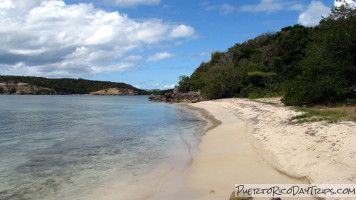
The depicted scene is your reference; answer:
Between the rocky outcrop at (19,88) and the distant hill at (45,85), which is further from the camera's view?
the distant hill at (45,85)

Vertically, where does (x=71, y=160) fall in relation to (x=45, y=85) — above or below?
below

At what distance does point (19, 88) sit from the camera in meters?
161

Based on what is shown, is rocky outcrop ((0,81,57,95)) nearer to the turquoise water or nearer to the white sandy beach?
the turquoise water

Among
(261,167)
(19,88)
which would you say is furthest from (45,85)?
(261,167)

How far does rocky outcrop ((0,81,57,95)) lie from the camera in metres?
159

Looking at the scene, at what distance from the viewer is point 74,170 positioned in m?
8.91

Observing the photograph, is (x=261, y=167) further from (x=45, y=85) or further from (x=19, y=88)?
(x=45, y=85)

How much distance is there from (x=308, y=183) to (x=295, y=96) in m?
16.6

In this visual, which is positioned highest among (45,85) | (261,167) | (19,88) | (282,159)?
(45,85)

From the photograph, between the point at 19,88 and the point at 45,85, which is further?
the point at 45,85

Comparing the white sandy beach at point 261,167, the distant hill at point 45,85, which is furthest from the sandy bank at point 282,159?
the distant hill at point 45,85

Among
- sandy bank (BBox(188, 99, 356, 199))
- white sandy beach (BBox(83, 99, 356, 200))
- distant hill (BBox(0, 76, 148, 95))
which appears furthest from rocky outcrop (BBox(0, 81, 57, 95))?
white sandy beach (BBox(83, 99, 356, 200))

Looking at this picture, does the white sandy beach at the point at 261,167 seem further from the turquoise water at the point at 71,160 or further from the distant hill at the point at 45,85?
the distant hill at the point at 45,85

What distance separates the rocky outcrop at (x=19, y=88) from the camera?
159250 mm
